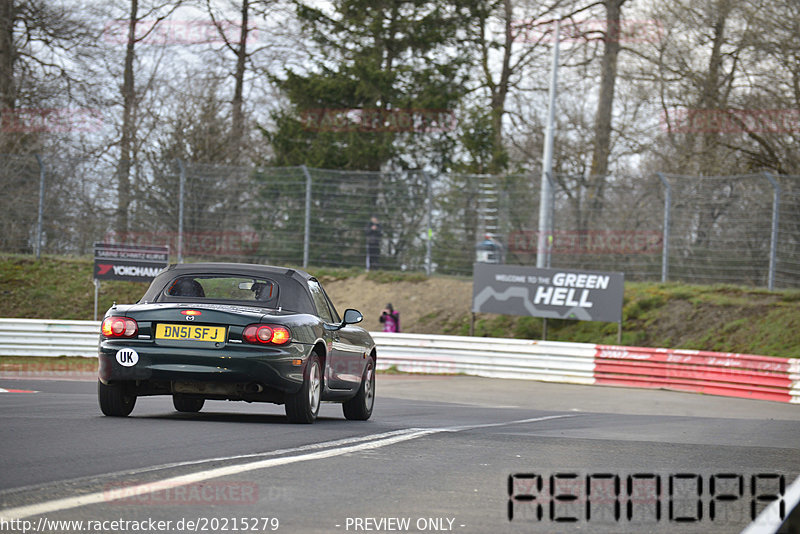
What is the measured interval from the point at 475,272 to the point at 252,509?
2006 cm

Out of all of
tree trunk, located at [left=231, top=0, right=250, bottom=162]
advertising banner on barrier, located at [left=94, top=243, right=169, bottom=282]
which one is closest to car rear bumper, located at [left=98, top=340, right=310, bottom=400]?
advertising banner on barrier, located at [left=94, top=243, right=169, bottom=282]

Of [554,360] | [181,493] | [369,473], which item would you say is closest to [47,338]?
[554,360]

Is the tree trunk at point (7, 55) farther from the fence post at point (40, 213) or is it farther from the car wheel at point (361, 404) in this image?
the car wheel at point (361, 404)

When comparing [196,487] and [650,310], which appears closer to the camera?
[196,487]

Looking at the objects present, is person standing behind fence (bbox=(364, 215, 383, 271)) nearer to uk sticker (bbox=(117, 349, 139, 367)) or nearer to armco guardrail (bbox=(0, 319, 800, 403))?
armco guardrail (bbox=(0, 319, 800, 403))

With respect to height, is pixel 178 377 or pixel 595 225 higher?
pixel 595 225

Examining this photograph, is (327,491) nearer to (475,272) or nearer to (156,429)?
(156,429)

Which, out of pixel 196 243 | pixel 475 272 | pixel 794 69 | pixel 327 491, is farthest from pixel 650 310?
pixel 327 491

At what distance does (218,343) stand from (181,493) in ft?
11.0

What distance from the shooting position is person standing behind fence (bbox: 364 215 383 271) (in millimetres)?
27562

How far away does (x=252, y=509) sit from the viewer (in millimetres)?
5078

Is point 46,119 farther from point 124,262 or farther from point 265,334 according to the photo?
point 265,334

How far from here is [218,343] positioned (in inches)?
341

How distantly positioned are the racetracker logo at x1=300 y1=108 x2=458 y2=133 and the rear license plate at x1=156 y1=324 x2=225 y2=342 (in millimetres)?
26289
